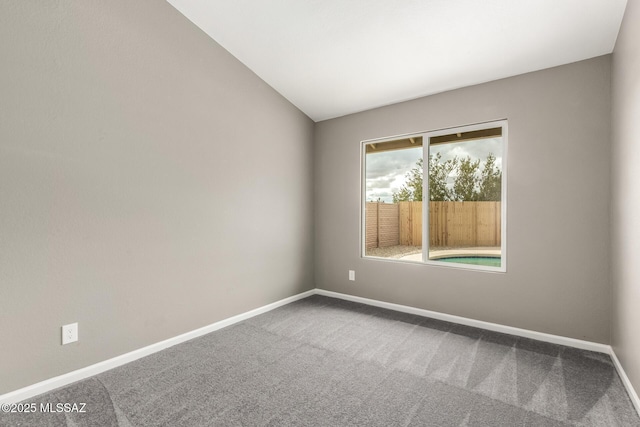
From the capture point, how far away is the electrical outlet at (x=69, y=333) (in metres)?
2.01

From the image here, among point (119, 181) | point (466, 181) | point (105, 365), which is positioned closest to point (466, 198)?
point (466, 181)

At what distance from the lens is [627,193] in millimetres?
1944

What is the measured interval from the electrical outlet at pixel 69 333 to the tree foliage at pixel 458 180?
3249 millimetres

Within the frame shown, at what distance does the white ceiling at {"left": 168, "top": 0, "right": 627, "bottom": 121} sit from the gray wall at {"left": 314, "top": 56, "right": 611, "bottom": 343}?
20cm

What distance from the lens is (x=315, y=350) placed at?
250 cm

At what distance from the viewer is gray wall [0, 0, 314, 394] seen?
186 cm

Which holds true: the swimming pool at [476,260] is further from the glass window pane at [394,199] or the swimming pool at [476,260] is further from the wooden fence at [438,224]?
the glass window pane at [394,199]

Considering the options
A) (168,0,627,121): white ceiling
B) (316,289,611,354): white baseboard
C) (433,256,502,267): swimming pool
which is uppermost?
(168,0,627,121): white ceiling

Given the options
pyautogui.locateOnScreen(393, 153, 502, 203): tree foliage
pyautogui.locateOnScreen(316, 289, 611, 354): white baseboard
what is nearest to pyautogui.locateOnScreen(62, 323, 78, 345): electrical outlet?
pyautogui.locateOnScreen(316, 289, 611, 354): white baseboard

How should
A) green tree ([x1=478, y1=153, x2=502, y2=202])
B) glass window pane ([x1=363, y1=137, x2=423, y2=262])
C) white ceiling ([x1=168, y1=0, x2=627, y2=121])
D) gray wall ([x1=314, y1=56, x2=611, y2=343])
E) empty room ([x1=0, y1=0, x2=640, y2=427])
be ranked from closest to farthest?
1. empty room ([x1=0, y1=0, x2=640, y2=427])
2. white ceiling ([x1=168, y1=0, x2=627, y2=121])
3. gray wall ([x1=314, y1=56, x2=611, y2=343])
4. green tree ([x1=478, y1=153, x2=502, y2=202])
5. glass window pane ([x1=363, y1=137, x2=423, y2=262])

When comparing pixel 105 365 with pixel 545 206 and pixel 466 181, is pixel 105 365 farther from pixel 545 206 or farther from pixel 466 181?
pixel 545 206

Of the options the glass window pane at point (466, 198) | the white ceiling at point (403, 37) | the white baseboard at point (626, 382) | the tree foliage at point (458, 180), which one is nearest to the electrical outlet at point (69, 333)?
the white ceiling at point (403, 37)

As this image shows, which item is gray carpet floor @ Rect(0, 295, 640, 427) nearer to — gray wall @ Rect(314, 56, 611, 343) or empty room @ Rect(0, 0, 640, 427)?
empty room @ Rect(0, 0, 640, 427)

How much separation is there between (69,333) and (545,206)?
Answer: 147 inches
